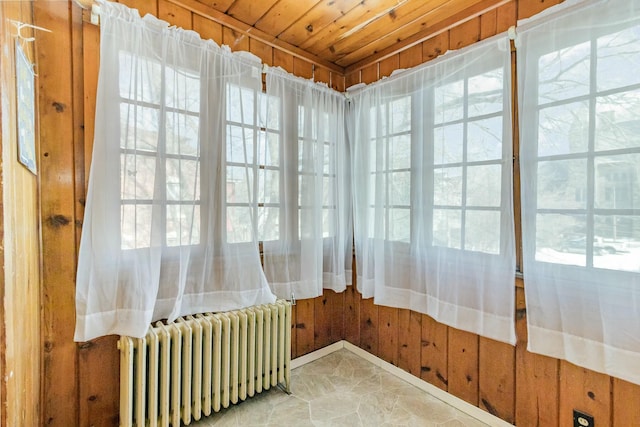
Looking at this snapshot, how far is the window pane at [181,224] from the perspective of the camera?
1.60 m

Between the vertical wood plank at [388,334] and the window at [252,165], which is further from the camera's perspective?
the vertical wood plank at [388,334]

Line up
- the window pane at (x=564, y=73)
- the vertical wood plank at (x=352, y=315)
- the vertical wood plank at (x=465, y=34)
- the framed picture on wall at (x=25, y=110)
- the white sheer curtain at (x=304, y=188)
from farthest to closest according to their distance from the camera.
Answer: the vertical wood plank at (x=352, y=315) → the white sheer curtain at (x=304, y=188) → the vertical wood plank at (x=465, y=34) → the window pane at (x=564, y=73) → the framed picture on wall at (x=25, y=110)

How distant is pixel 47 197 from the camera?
141cm

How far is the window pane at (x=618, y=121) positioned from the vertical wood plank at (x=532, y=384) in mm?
826

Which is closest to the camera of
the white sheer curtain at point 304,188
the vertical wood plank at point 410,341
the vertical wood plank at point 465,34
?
the vertical wood plank at point 465,34

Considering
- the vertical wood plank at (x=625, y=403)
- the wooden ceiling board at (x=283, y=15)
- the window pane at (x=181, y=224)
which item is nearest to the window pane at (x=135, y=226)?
the window pane at (x=181, y=224)

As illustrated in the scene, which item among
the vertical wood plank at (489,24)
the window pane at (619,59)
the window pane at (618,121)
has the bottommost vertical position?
the window pane at (618,121)

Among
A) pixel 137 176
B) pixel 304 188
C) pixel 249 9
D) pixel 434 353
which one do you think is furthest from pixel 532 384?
pixel 249 9

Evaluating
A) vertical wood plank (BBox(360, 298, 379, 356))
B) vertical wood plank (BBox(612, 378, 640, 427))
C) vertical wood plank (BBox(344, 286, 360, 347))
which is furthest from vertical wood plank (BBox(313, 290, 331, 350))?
vertical wood plank (BBox(612, 378, 640, 427))

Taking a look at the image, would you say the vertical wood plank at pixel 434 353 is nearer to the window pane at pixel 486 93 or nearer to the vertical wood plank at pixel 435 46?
the window pane at pixel 486 93

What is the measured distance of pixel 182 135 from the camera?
165 centimetres

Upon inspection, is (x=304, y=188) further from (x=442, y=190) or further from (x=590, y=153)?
(x=590, y=153)

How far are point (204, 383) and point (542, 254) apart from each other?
198 cm

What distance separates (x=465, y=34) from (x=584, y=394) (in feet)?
6.91
